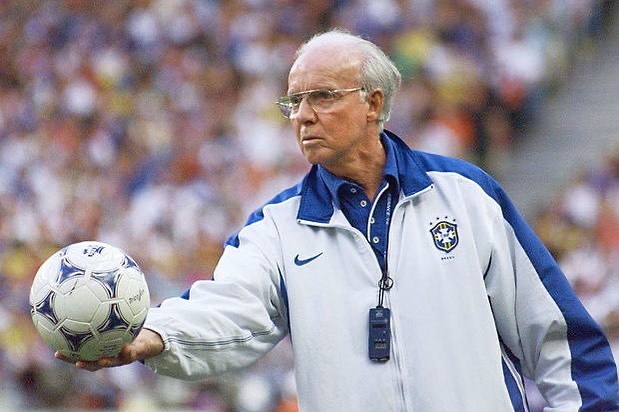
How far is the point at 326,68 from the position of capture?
470cm

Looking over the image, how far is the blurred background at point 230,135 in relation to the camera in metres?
11.1

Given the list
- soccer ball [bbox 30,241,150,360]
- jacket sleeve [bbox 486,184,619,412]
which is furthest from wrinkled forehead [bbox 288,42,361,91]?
soccer ball [bbox 30,241,150,360]

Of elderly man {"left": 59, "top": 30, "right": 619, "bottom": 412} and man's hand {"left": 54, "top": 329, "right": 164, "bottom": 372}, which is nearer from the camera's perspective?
man's hand {"left": 54, "top": 329, "right": 164, "bottom": 372}

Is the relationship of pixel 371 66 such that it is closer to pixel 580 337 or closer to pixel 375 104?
pixel 375 104

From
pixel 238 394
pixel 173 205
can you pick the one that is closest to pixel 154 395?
pixel 238 394

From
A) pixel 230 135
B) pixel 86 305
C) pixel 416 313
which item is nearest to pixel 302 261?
pixel 416 313

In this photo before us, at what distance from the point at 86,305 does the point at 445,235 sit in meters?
1.24

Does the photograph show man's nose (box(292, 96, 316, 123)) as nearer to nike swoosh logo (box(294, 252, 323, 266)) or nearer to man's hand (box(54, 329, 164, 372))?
nike swoosh logo (box(294, 252, 323, 266))

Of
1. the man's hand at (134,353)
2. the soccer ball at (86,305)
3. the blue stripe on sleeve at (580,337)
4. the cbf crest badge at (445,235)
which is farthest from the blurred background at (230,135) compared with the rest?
the soccer ball at (86,305)

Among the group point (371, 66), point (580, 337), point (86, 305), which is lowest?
point (580, 337)

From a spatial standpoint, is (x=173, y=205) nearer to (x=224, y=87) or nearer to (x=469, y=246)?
(x=224, y=87)

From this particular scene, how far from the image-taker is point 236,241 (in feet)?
15.7

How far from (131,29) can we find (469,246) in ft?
38.6

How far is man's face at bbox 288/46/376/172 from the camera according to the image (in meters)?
4.67
